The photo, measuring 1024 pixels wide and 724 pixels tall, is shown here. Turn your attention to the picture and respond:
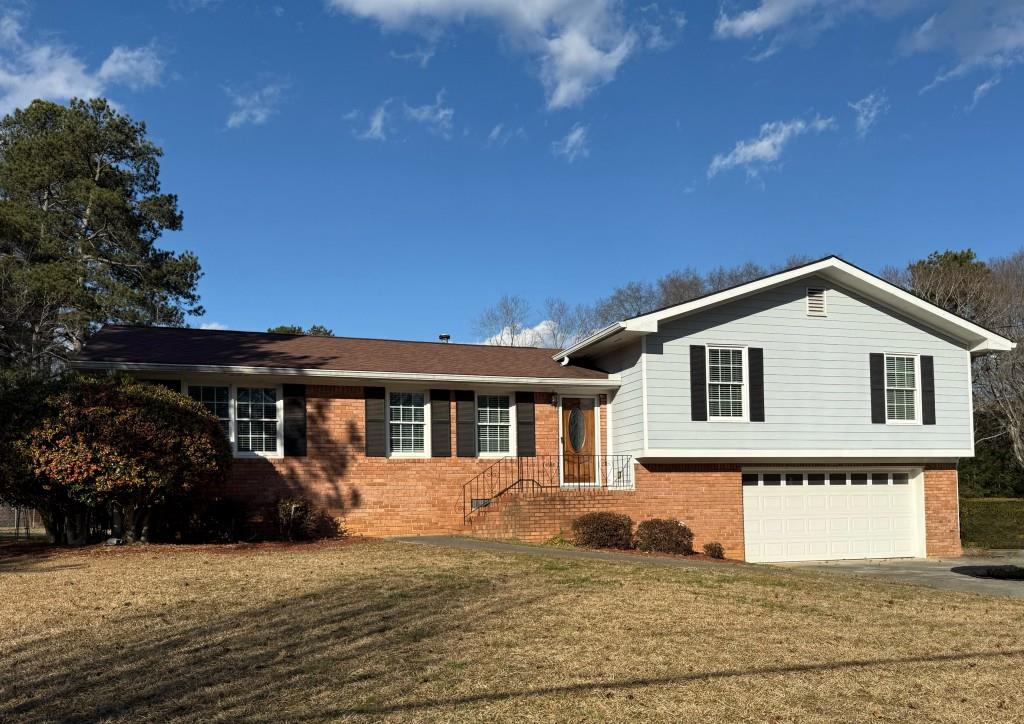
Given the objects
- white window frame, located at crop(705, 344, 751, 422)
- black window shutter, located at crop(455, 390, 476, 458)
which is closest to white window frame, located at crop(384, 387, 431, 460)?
black window shutter, located at crop(455, 390, 476, 458)

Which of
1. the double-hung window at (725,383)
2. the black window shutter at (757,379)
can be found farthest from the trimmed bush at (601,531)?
the black window shutter at (757,379)

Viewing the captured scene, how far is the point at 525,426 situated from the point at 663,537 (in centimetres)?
386

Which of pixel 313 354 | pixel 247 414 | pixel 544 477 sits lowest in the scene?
pixel 544 477

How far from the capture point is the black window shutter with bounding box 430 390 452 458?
63.3 ft

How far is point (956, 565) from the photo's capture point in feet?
63.8

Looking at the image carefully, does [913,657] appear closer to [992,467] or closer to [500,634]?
[500,634]

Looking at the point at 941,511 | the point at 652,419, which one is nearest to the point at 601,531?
the point at 652,419

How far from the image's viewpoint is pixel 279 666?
735cm

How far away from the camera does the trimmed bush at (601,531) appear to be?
→ 17.6 m

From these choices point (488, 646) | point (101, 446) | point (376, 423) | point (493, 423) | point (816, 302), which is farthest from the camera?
point (816, 302)

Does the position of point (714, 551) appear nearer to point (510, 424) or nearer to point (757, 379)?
point (757, 379)

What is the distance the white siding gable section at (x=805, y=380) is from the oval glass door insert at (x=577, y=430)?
946mm

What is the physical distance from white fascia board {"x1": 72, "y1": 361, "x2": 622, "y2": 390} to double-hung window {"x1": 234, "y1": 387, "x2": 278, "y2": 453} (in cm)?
81

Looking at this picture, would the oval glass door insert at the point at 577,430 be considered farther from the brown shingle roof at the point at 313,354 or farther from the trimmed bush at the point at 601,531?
the trimmed bush at the point at 601,531
